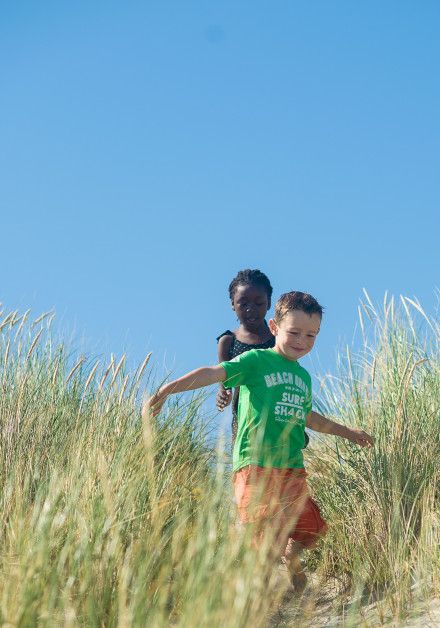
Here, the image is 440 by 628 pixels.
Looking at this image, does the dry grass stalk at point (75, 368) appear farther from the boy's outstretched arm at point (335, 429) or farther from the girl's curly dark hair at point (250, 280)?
→ the boy's outstretched arm at point (335, 429)

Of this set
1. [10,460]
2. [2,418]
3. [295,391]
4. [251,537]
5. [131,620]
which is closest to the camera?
[131,620]

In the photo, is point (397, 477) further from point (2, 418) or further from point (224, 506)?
point (2, 418)

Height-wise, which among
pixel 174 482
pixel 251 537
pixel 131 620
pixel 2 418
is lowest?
pixel 131 620

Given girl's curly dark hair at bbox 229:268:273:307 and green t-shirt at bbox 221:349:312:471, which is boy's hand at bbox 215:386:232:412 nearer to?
girl's curly dark hair at bbox 229:268:273:307

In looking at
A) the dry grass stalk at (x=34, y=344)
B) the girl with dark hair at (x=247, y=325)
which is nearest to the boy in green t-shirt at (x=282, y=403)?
the girl with dark hair at (x=247, y=325)

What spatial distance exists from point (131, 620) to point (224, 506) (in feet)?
2.63

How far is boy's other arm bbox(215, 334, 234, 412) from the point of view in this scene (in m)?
5.55

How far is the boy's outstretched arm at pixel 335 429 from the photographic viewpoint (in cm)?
448

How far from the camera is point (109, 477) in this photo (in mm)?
3637

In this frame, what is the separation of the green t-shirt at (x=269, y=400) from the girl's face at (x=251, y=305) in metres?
1.34

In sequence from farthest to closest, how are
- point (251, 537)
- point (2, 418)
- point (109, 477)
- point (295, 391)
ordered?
1. point (2, 418)
2. point (295, 391)
3. point (109, 477)
4. point (251, 537)

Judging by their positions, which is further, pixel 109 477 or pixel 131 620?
pixel 109 477

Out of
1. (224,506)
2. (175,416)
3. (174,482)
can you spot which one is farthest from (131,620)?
(175,416)

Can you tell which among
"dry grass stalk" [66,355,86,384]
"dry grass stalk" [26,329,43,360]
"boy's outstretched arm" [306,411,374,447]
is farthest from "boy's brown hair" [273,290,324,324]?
"dry grass stalk" [26,329,43,360]
